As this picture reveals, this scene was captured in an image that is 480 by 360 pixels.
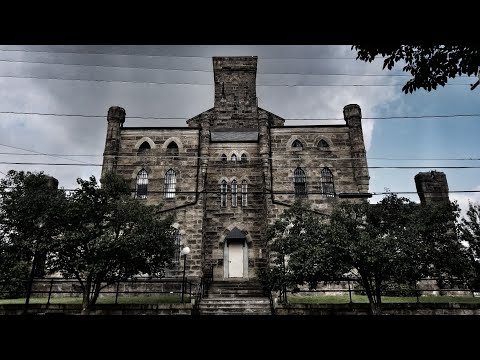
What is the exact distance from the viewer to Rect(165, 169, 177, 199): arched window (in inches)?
971

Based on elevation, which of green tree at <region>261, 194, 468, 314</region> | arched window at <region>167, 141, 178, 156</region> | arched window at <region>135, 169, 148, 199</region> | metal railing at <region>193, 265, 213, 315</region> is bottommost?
metal railing at <region>193, 265, 213, 315</region>

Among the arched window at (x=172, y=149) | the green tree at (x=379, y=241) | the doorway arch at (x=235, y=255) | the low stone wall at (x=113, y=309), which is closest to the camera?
the green tree at (x=379, y=241)

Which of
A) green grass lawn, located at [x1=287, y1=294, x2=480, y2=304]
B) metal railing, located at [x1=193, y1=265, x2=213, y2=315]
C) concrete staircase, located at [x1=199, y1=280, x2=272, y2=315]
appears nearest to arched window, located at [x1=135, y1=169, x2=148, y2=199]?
metal railing, located at [x1=193, y1=265, x2=213, y2=315]

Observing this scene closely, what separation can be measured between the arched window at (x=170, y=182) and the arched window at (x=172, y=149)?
1463mm

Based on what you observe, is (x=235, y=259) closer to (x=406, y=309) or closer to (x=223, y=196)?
(x=223, y=196)

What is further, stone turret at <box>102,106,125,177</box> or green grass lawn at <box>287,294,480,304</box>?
stone turret at <box>102,106,125,177</box>

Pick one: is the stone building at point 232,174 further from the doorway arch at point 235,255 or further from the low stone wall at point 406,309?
the low stone wall at point 406,309

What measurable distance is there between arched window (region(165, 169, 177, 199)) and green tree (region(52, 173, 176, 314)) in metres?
9.28

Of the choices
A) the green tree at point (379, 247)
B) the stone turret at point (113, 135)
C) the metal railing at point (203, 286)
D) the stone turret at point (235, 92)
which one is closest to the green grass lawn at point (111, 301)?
the metal railing at point (203, 286)

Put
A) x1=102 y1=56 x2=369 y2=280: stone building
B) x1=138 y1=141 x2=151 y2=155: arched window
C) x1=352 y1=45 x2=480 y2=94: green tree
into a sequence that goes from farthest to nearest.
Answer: x1=138 y1=141 x2=151 y2=155: arched window
x1=102 y1=56 x2=369 y2=280: stone building
x1=352 y1=45 x2=480 y2=94: green tree

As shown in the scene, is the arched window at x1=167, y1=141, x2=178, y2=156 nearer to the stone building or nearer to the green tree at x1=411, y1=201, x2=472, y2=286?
the stone building

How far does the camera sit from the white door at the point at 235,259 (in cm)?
2259

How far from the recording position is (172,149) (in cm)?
2589
